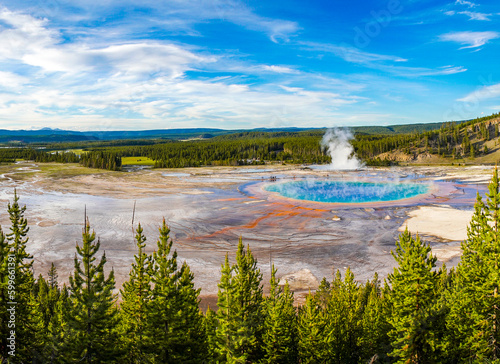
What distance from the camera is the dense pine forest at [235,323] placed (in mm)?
14805

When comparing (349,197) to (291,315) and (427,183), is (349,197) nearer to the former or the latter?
(427,183)

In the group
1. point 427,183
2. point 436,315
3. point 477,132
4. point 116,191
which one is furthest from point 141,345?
point 477,132

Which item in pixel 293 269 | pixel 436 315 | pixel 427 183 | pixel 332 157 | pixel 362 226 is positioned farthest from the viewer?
pixel 332 157

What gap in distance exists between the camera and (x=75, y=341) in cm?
1406

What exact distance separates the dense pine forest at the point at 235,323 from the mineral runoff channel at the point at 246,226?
906cm

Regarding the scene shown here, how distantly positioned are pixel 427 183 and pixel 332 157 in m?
83.1

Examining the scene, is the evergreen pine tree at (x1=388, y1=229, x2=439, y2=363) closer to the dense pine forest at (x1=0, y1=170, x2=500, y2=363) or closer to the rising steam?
the dense pine forest at (x1=0, y1=170, x2=500, y2=363)

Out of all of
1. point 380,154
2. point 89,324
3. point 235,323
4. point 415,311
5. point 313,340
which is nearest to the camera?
point 89,324

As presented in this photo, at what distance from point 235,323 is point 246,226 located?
94.3ft

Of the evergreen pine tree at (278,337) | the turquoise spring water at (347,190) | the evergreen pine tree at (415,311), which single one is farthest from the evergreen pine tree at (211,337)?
the turquoise spring water at (347,190)

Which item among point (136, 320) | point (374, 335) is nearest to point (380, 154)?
point (374, 335)

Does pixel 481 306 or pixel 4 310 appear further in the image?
pixel 481 306

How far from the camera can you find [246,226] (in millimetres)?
45094

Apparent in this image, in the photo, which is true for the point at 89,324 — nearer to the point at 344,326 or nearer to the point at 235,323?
the point at 235,323
